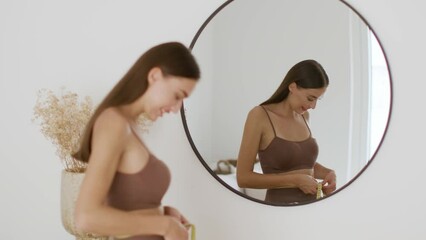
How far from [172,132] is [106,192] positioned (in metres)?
0.85

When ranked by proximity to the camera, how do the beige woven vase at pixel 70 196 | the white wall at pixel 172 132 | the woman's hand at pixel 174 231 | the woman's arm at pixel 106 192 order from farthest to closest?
the white wall at pixel 172 132
the beige woven vase at pixel 70 196
the woman's hand at pixel 174 231
the woman's arm at pixel 106 192

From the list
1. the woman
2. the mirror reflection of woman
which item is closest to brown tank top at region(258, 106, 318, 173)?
the mirror reflection of woman

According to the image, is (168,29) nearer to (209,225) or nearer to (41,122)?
(41,122)

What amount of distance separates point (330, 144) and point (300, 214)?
31 centimetres

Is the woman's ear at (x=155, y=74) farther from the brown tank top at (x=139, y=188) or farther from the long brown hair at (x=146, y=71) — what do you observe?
the brown tank top at (x=139, y=188)

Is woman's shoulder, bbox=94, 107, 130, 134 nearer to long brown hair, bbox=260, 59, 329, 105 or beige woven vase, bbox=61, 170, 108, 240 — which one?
beige woven vase, bbox=61, 170, 108, 240

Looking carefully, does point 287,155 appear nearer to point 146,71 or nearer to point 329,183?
point 329,183

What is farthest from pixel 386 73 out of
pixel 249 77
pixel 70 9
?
pixel 70 9

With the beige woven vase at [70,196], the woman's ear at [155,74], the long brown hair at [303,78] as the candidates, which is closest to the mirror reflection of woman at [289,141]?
the long brown hair at [303,78]

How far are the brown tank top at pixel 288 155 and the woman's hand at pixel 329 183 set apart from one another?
74 mm

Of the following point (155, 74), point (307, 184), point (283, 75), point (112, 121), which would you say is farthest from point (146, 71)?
point (307, 184)

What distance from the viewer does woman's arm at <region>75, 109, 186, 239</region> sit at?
4.72ft

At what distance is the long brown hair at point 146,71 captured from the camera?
5.03ft

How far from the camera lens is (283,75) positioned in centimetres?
222
